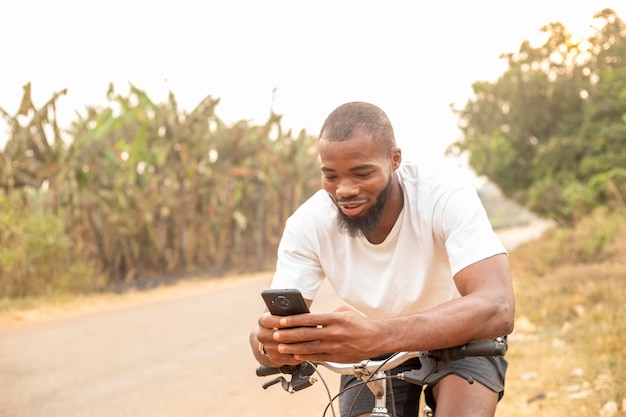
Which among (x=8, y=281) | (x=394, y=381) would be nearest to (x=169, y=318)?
(x=8, y=281)

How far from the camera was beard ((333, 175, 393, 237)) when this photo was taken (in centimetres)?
287

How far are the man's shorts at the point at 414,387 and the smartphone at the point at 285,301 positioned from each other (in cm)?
54

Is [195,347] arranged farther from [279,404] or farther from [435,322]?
[435,322]

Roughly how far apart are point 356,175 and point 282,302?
2.23 feet

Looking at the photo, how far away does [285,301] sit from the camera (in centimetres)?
230

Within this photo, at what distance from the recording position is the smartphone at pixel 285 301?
2263mm

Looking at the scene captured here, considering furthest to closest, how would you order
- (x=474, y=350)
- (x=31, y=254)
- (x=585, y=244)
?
1. (x=585, y=244)
2. (x=31, y=254)
3. (x=474, y=350)

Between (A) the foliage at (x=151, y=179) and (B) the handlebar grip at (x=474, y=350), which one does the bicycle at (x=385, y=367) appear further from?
(A) the foliage at (x=151, y=179)

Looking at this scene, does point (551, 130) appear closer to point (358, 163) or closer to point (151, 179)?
point (151, 179)

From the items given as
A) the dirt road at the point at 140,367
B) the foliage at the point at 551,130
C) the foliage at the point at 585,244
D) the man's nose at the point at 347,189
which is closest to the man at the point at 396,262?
the man's nose at the point at 347,189

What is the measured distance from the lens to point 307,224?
309 cm

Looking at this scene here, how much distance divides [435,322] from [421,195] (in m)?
0.68

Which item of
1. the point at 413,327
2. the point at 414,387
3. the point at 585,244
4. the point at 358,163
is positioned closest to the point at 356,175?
the point at 358,163

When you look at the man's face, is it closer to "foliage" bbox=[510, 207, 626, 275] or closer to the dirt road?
the dirt road
